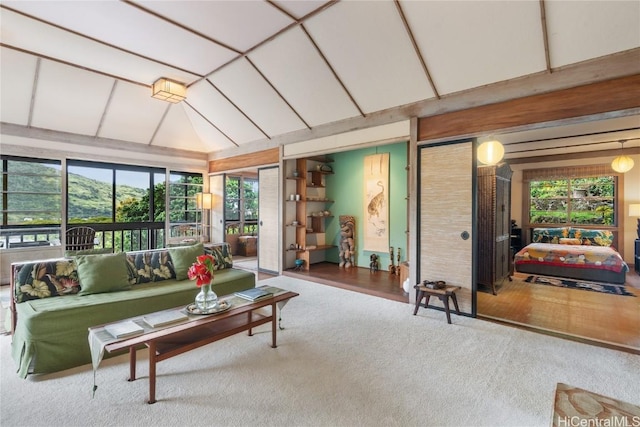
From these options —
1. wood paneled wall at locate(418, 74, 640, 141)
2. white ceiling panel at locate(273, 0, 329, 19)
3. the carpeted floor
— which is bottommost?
the carpeted floor

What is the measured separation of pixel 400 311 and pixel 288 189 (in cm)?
322

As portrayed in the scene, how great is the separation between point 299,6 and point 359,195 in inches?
149

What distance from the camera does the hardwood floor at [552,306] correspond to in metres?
3.27

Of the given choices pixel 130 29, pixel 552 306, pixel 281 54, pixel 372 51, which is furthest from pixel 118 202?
pixel 552 306

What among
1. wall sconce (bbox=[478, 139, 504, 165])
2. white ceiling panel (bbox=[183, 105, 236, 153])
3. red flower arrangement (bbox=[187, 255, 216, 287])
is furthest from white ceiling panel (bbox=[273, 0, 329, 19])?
white ceiling panel (bbox=[183, 105, 236, 153])

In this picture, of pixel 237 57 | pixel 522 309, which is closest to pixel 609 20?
pixel 522 309

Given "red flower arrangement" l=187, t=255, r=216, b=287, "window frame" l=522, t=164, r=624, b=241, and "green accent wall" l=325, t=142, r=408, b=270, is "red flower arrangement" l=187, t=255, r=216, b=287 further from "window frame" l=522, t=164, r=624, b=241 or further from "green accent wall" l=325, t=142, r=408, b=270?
"window frame" l=522, t=164, r=624, b=241

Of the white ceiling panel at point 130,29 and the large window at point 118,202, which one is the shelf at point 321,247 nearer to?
the large window at point 118,202


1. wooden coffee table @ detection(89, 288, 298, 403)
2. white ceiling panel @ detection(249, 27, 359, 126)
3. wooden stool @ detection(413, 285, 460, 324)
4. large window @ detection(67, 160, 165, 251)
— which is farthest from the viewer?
large window @ detection(67, 160, 165, 251)

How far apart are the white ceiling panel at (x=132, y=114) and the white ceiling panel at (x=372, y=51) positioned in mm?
3613

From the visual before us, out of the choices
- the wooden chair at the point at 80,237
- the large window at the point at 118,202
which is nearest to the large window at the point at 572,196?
the large window at the point at 118,202

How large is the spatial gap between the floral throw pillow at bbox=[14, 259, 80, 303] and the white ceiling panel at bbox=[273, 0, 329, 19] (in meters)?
3.48

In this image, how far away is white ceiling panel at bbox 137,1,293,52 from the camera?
325 cm

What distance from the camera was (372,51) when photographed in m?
3.62
